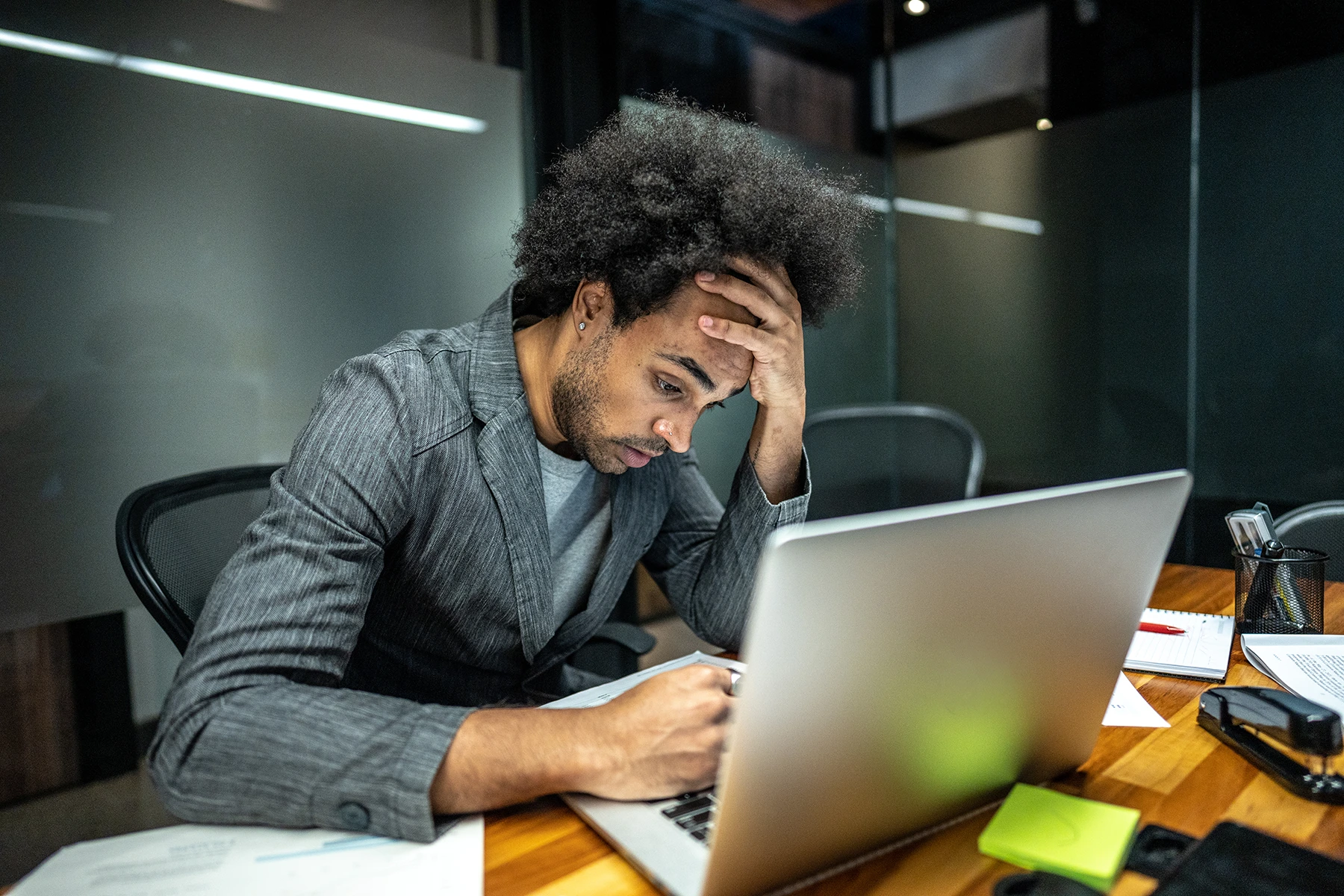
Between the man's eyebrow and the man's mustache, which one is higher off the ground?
the man's eyebrow

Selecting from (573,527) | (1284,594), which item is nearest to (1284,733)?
(1284,594)

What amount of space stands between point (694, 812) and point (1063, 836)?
28 cm

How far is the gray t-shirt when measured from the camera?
1258 mm

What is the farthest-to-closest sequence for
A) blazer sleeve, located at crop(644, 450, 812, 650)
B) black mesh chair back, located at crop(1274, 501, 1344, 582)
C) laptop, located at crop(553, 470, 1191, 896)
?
black mesh chair back, located at crop(1274, 501, 1344, 582), blazer sleeve, located at crop(644, 450, 812, 650), laptop, located at crop(553, 470, 1191, 896)

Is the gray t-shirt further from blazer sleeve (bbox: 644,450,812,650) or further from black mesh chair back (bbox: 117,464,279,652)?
black mesh chair back (bbox: 117,464,279,652)

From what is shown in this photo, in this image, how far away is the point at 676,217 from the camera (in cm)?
106

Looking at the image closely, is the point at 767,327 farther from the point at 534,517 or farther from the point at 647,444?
the point at 534,517

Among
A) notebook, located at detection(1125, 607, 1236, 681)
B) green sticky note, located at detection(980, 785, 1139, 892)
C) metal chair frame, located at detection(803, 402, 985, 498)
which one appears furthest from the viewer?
metal chair frame, located at detection(803, 402, 985, 498)

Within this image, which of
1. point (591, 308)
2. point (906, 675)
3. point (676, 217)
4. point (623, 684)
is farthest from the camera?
point (591, 308)

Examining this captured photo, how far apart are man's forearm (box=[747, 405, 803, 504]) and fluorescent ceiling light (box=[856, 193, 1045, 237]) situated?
6.25ft

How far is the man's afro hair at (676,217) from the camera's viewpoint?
1051 millimetres

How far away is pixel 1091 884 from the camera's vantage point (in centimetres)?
57

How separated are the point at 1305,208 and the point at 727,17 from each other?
1908mm

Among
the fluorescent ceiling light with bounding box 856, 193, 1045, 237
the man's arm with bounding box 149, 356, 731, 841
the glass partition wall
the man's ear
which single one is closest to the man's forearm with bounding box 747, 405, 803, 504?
the man's ear
